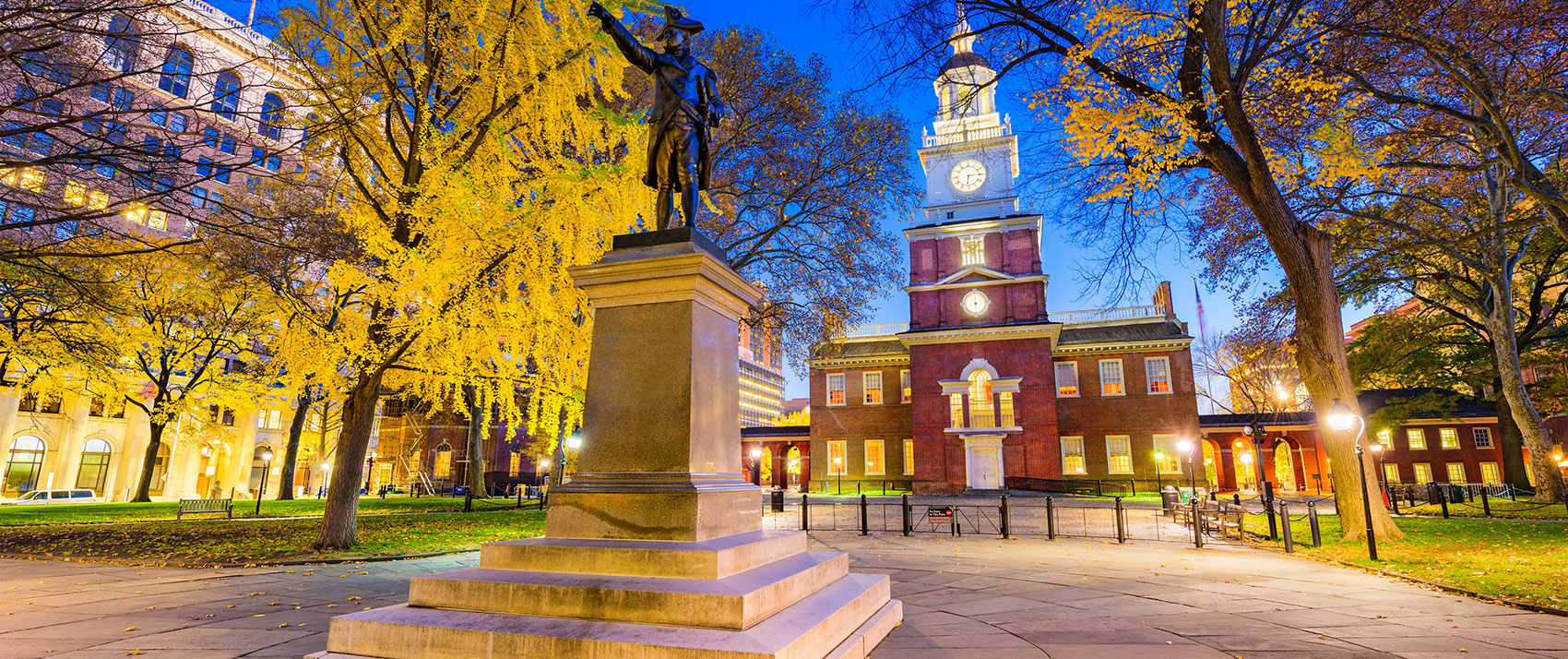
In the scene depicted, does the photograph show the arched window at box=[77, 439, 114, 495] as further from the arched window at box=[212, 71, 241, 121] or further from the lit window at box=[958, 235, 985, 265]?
the lit window at box=[958, 235, 985, 265]

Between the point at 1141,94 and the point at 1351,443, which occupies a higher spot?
the point at 1141,94

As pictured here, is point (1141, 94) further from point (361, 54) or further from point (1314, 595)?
point (361, 54)

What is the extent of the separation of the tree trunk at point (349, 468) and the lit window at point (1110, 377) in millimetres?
37980

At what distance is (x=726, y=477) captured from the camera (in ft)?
18.1

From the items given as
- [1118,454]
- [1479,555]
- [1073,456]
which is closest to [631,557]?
[1479,555]

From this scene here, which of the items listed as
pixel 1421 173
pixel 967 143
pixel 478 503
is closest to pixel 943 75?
pixel 1421 173

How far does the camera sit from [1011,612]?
19.7 feet

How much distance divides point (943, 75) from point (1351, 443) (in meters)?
9.49

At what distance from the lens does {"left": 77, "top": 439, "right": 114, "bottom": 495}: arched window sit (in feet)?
109

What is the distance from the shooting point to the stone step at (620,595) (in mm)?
3908

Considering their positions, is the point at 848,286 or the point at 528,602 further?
the point at 848,286

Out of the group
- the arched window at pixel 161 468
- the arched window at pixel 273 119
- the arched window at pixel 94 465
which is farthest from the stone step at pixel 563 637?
the arched window at pixel 161 468

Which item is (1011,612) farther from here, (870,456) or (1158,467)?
(1158,467)

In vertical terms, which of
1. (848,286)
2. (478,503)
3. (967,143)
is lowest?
(478,503)
